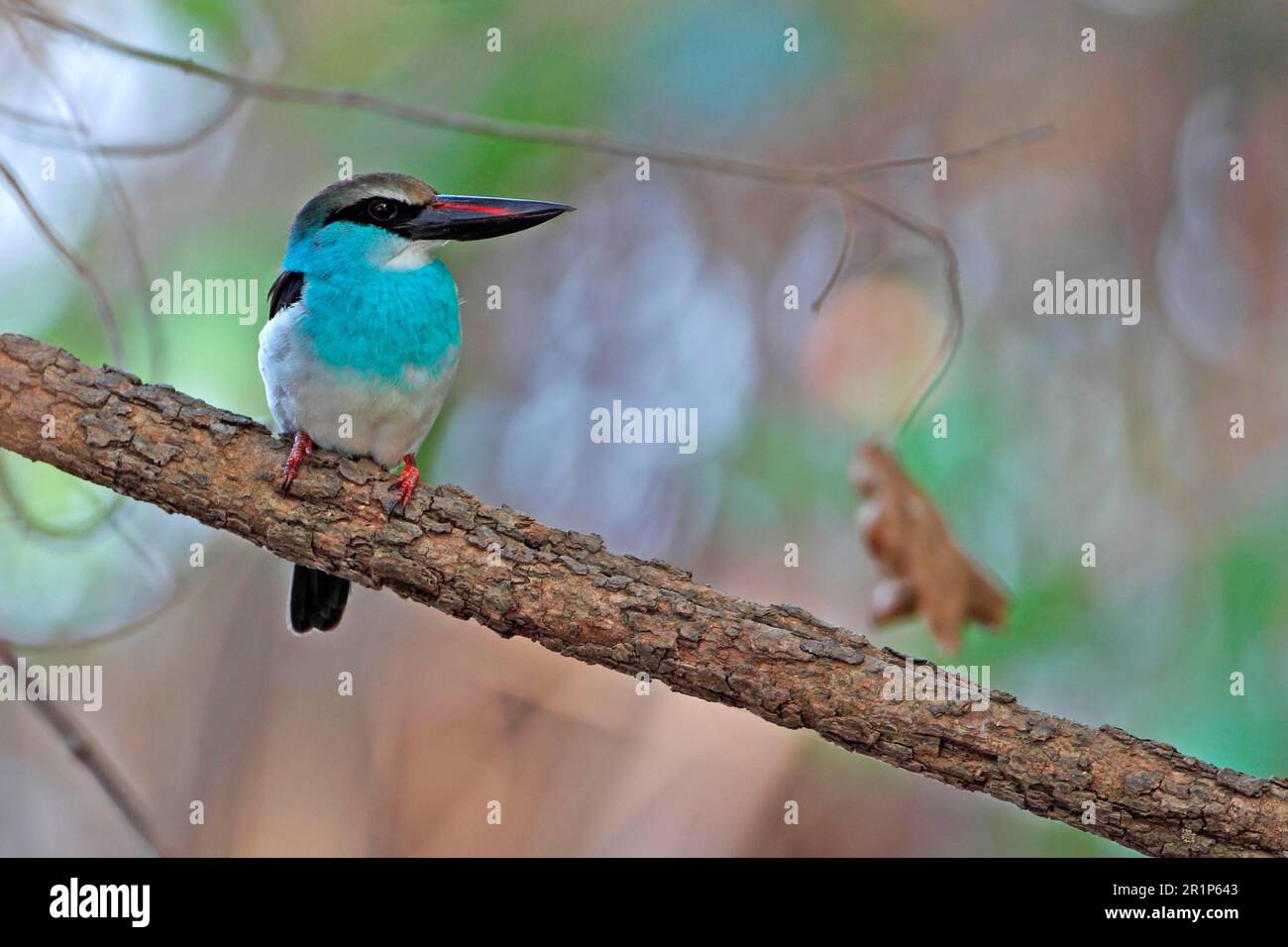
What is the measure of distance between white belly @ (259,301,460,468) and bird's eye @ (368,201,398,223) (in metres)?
0.31

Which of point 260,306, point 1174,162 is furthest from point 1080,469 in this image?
point 260,306

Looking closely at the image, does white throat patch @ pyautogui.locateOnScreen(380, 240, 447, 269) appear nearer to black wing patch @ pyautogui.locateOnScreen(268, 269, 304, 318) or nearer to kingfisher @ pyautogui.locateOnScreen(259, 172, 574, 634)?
kingfisher @ pyautogui.locateOnScreen(259, 172, 574, 634)

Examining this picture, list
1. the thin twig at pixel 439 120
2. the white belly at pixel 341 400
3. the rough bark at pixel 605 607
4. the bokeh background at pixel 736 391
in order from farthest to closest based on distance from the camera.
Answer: the bokeh background at pixel 736 391, the white belly at pixel 341 400, the thin twig at pixel 439 120, the rough bark at pixel 605 607

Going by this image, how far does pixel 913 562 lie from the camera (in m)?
3.02

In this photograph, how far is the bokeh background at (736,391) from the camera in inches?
161

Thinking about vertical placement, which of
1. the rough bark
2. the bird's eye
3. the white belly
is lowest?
the rough bark

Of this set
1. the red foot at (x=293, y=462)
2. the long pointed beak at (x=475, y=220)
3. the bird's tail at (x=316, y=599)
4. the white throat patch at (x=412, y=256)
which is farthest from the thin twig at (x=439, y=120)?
the bird's tail at (x=316, y=599)

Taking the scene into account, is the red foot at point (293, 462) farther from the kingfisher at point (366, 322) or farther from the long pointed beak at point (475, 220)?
the long pointed beak at point (475, 220)

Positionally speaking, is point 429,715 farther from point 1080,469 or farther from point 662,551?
point 1080,469

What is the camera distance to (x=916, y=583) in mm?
3012

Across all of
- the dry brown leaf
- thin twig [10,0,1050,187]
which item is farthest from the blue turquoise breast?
the dry brown leaf

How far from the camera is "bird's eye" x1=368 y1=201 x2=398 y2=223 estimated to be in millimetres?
3047

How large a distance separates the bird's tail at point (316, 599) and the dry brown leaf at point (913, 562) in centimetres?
138

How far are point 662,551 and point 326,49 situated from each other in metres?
2.31
